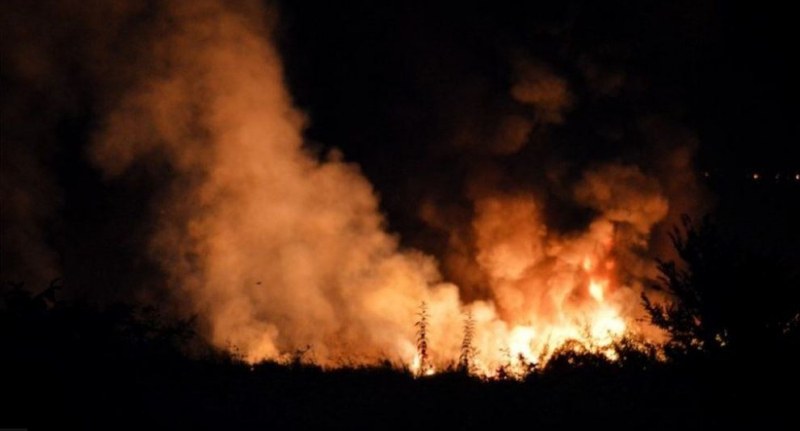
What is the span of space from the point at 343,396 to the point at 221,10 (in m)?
10.4

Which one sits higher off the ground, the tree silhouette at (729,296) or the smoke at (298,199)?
the smoke at (298,199)

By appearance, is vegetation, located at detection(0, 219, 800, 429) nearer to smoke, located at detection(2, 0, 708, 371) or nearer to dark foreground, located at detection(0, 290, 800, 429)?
dark foreground, located at detection(0, 290, 800, 429)

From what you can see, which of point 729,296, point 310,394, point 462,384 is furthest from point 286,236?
point 729,296

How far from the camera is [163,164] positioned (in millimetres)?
15227

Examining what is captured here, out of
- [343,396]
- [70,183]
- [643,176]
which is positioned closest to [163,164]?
[70,183]

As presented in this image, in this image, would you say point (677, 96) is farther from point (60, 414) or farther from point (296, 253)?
point (60, 414)

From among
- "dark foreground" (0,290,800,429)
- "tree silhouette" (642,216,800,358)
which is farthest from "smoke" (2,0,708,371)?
"tree silhouette" (642,216,800,358)

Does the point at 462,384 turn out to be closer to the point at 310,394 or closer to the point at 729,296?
the point at 310,394

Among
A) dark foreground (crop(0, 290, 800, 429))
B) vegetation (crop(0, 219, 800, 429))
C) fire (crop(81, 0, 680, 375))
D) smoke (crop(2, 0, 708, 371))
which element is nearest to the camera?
dark foreground (crop(0, 290, 800, 429))

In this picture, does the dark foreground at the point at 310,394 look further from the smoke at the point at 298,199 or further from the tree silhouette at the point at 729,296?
the smoke at the point at 298,199

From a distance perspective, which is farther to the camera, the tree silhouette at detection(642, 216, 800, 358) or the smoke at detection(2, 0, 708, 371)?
the smoke at detection(2, 0, 708, 371)

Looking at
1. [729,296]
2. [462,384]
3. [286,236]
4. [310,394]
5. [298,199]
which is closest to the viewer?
[729,296]

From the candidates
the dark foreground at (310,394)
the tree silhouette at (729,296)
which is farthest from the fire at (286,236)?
the tree silhouette at (729,296)

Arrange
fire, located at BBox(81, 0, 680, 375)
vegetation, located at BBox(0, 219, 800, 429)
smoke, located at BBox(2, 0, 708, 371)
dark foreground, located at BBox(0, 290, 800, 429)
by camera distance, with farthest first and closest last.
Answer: fire, located at BBox(81, 0, 680, 375) < smoke, located at BBox(2, 0, 708, 371) < vegetation, located at BBox(0, 219, 800, 429) < dark foreground, located at BBox(0, 290, 800, 429)
